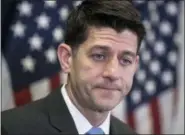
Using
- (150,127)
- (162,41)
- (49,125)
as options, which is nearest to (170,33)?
(162,41)

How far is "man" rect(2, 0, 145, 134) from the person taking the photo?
1.03 meters

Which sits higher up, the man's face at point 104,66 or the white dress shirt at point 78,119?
the man's face at point 104,66

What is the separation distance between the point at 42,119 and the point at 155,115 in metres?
0.78

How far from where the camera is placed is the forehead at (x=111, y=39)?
1035mm

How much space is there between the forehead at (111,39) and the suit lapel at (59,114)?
0.70 ft

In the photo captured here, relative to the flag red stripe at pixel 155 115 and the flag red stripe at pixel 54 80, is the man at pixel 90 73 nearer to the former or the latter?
the flag red stripe at pixel 54 80

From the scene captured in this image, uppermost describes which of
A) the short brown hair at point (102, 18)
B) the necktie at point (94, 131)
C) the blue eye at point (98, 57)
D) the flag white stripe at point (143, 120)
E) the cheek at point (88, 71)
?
the short brown hair at point (102, 18)

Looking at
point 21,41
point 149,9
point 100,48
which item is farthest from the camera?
point 149,9

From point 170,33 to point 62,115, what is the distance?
0.84 m

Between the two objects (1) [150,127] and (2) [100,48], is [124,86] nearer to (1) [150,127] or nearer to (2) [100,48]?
(2) [100,48]

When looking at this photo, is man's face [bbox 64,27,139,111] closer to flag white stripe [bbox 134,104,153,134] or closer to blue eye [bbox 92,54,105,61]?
blue eye [bbox 92,54,105,61]

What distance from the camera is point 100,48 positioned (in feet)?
3.42

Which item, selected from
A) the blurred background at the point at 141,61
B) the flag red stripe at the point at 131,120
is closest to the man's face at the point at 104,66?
the blurred background at the point at 141,61

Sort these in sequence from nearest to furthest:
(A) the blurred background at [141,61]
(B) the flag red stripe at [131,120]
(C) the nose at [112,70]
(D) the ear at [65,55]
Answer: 1. (C) the nose at [112,70]
2. (D) the ear at [65,55]
3. (A) the blurred background at [141,61]
4. (B) the flag red stripe at [131,120]
